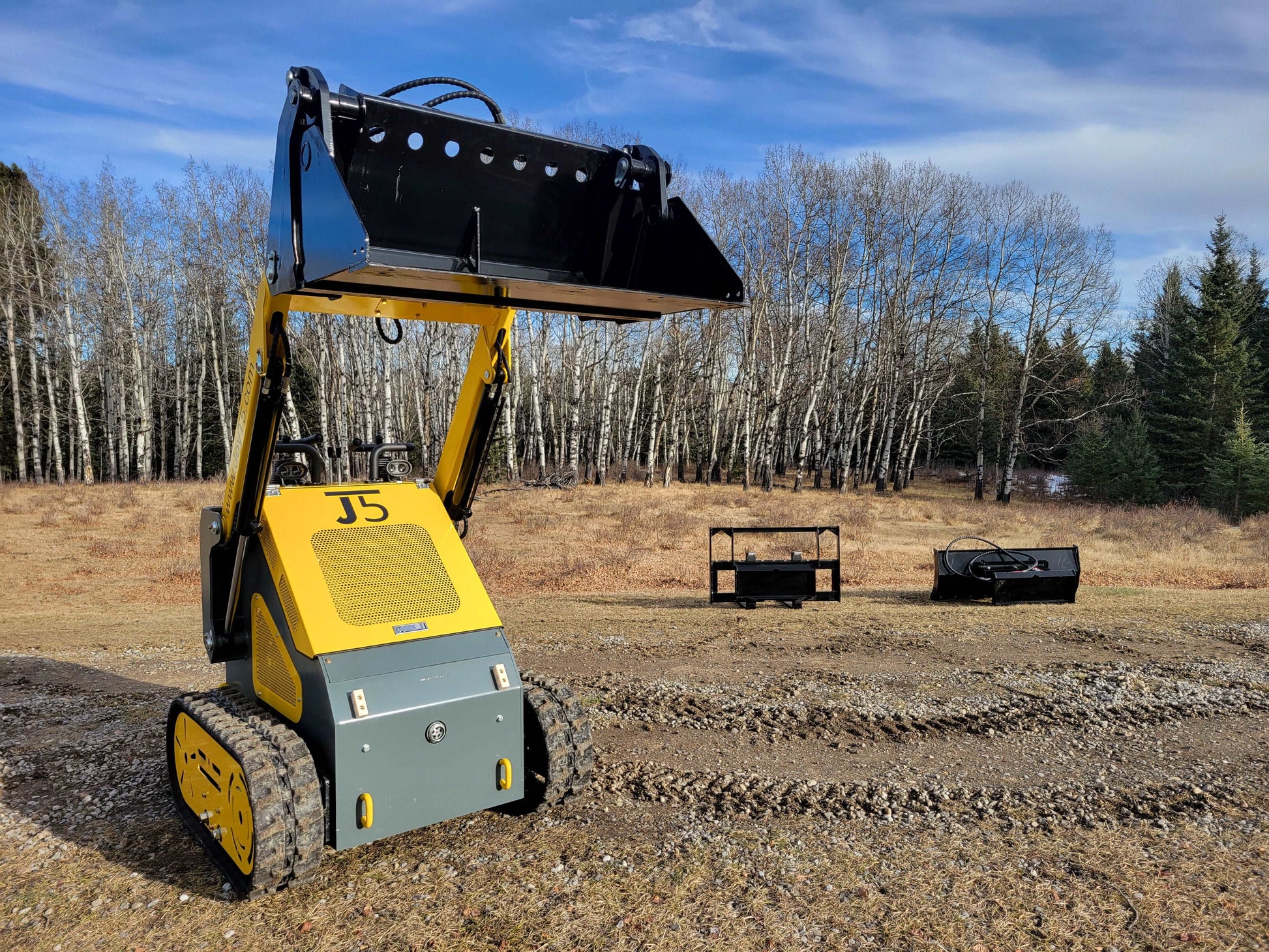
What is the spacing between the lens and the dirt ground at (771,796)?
3785 millimetres

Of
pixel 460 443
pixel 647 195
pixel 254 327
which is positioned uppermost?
pixel 647 195

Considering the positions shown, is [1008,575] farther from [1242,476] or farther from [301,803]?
[1242,476]

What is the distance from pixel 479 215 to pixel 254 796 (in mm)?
2535

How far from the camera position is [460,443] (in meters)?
4.91

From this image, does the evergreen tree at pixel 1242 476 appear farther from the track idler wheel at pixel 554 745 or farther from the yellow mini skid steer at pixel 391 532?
the yellow mini skid steer at pixel 391 532

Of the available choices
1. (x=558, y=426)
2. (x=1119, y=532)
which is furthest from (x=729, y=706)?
(x=558, y=426)

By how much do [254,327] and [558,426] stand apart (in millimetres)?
37956

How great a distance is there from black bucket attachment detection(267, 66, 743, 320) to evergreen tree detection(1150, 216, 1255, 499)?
34.1m

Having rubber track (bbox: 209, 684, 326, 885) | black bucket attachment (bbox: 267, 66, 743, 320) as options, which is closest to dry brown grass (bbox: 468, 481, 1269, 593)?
rubber track (bbox: 209, 684, 326, 885)

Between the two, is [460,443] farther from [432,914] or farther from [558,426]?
[558,426]

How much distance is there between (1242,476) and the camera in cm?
2680

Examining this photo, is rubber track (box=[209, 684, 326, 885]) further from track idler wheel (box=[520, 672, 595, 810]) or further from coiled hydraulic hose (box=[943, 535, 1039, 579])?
coiled hydraulic hose (box=[943, 535, 1039, 579])

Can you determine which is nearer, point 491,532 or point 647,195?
point 647,195

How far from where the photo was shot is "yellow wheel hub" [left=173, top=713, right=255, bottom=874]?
3795mm
